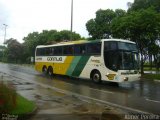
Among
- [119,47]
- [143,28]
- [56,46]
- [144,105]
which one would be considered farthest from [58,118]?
[143,28]

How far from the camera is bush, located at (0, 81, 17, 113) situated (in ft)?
31.9

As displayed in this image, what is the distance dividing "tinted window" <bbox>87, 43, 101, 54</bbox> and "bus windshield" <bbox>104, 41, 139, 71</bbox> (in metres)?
Answer: 0.83

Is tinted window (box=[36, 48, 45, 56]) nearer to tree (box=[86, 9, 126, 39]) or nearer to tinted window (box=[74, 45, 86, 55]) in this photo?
tinted window (box=[74, 45, 86, 55])

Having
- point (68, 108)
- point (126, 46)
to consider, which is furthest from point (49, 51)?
point (68, 108)

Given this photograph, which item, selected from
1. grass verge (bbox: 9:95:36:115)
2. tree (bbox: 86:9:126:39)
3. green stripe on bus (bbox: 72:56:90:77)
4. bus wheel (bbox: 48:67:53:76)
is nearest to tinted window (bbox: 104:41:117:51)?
green stripe on bus (bbox: 72:56:90:77)

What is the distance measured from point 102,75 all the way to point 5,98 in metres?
12.8

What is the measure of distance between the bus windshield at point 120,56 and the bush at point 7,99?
11097 mm

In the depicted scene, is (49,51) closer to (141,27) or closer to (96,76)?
(96,76)

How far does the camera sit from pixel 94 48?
902 inches

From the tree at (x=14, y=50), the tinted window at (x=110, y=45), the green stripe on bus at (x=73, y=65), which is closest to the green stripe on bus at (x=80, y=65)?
the green stripe on bus at (x=73, y=65)

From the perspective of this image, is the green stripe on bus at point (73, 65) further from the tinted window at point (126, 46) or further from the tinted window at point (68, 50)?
the tinted window at point (126, 46)

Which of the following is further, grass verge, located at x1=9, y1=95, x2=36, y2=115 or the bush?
grass verge, located at x1=9, y1=95, x2=36, y2=115

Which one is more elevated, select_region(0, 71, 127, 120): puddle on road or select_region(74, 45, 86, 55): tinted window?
select_region(74, 45, 86, 55): tinted window

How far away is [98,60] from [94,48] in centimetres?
111
